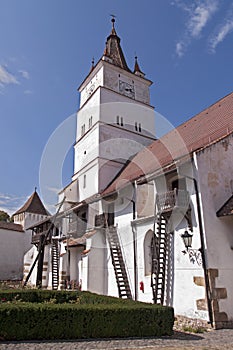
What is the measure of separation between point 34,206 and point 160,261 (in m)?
30.9

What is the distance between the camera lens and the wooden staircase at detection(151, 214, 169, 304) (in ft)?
41.0

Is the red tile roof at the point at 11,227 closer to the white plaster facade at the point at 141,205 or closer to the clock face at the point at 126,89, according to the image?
the white plaster facade at the point at 141,205

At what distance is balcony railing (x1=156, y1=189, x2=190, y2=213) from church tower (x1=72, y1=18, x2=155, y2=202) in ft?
29.7

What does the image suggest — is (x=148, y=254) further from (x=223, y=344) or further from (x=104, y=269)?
(x=223, y=344)

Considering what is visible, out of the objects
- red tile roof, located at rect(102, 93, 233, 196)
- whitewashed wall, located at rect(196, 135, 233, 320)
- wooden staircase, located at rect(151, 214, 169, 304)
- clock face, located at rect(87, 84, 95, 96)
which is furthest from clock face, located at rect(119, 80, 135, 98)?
wooden staircase, located at rect(151, 214, 169, 304)

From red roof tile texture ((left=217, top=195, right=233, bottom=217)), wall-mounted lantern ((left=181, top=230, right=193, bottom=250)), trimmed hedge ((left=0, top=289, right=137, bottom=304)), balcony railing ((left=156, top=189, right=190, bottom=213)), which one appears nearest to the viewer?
red roof tile texture ((left=217, top=195, right=233, bottom=217))

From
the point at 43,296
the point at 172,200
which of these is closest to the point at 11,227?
the point at 43,296

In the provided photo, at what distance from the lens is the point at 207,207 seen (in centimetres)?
1145

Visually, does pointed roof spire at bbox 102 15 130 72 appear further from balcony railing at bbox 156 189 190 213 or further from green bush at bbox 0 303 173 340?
green bush at bbox 0 303 173 340

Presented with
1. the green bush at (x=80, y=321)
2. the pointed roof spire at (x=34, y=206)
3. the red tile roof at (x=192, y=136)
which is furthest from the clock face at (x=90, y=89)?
the green bush at (x=80, y=321)

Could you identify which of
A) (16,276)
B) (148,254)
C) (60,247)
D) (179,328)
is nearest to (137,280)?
(148,254)

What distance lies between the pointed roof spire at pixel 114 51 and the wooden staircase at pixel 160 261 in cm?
1977

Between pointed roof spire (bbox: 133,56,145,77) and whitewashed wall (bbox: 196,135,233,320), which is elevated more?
pointed roof spire (bbox: 133,56,145,77)

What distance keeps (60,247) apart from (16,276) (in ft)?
49.5
